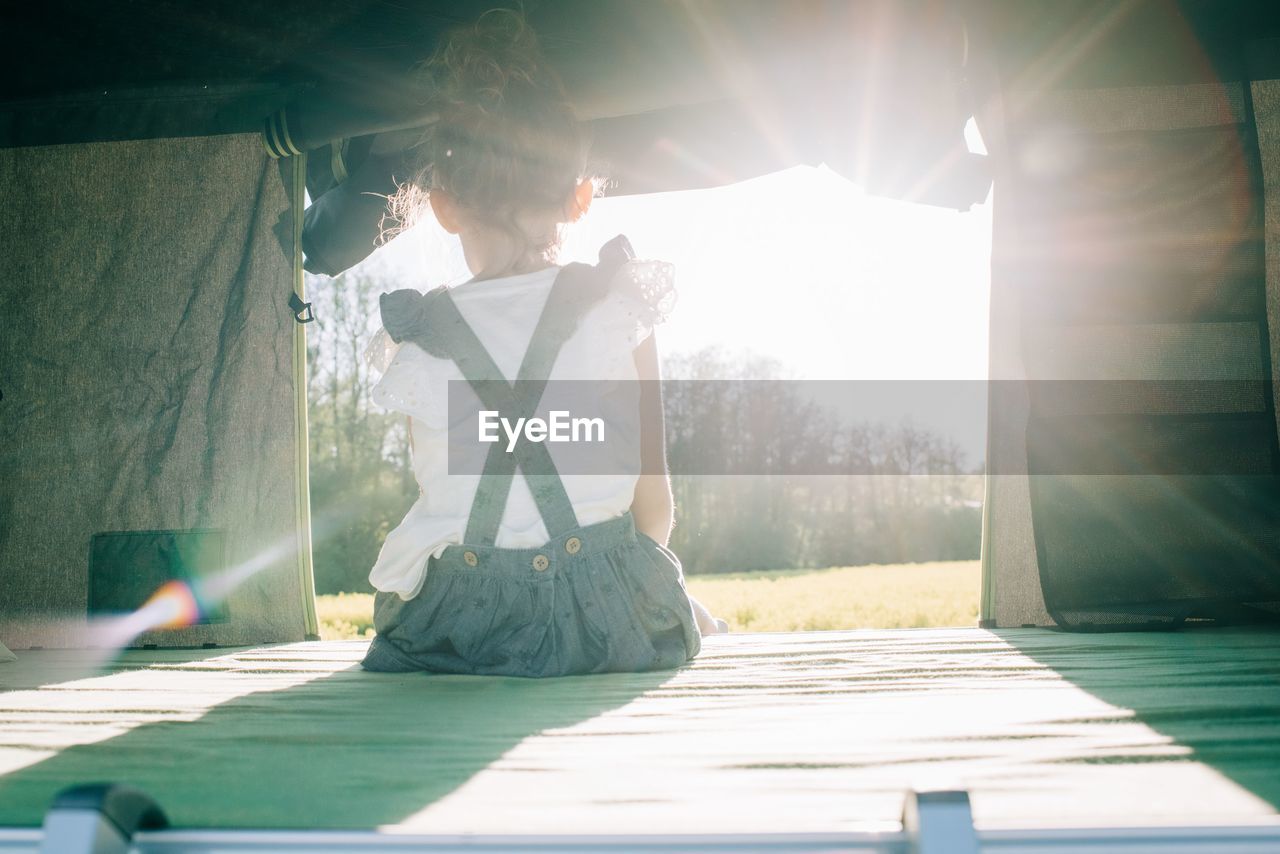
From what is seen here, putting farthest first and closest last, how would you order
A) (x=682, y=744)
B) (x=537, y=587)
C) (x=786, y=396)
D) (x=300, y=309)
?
(x=786, y=396) → (x=300, y=309) → (x=537, y=587) → (x=682, y=744)

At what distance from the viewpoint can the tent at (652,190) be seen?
200 centimetres

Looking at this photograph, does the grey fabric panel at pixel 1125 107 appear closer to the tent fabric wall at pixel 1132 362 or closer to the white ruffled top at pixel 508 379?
the tent fabric wall at pixel 1132 362

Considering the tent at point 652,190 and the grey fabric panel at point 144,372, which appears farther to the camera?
the grey fabric panel at point 144,372

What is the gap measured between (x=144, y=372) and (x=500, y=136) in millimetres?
1368

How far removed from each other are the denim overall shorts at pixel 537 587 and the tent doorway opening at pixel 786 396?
289 mm

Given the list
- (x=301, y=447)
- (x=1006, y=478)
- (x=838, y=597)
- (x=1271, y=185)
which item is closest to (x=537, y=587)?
(x=301, y=447)

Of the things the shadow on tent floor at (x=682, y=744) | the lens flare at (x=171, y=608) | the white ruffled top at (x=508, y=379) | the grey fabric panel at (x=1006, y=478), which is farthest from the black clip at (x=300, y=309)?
the grey fabric panel at (x=1006, y=478)

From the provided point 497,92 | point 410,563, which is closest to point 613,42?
point 497,92

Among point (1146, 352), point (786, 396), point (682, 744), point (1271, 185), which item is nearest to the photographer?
point (682, 744)

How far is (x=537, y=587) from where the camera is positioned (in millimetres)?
1372

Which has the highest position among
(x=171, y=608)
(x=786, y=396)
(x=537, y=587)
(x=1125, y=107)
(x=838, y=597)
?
(x=1125, y=107)

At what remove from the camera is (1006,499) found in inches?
88.6

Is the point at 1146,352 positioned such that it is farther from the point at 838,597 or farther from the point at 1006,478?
the point at 838,597

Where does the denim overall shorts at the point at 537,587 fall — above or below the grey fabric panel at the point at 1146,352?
below
